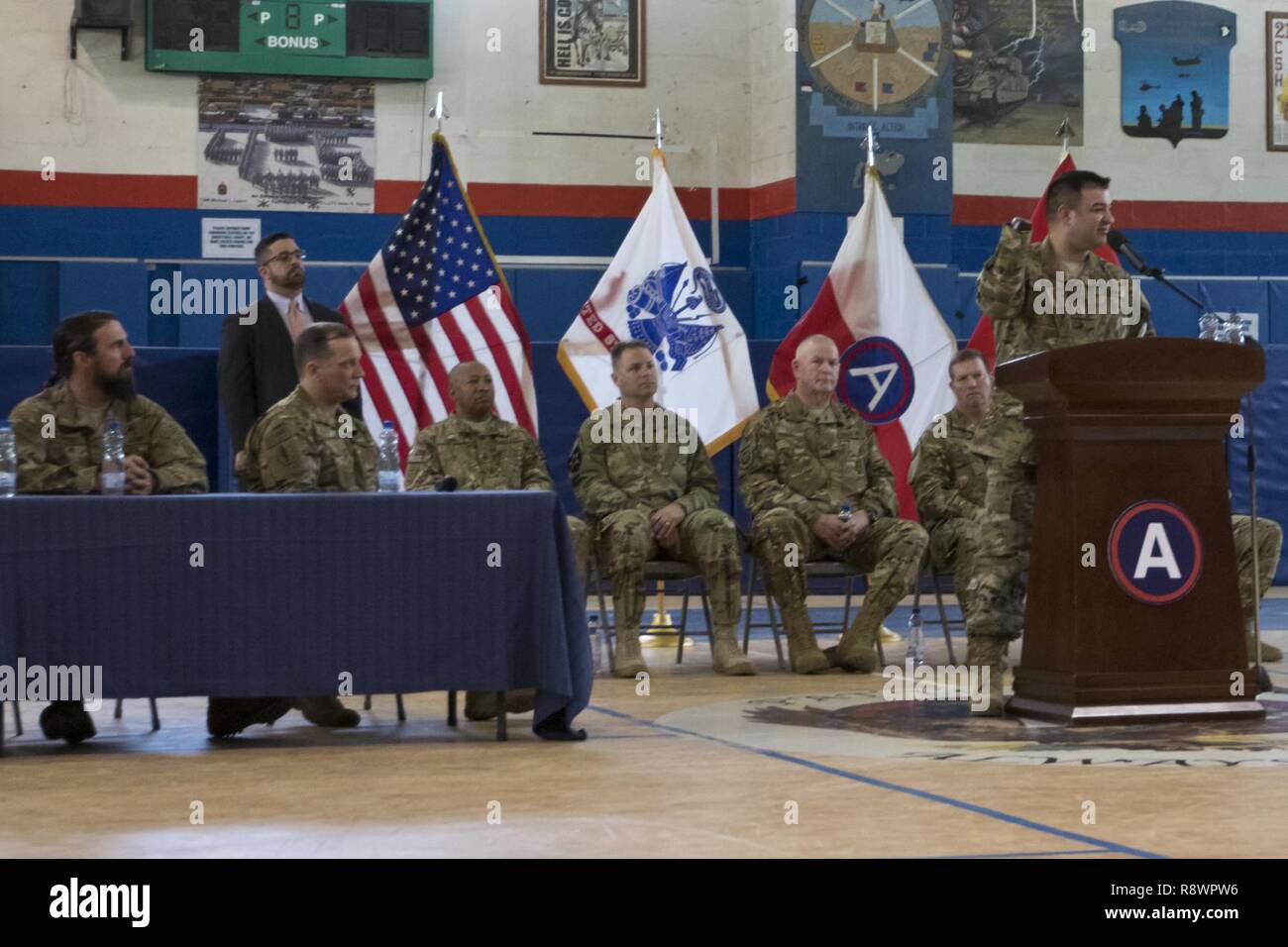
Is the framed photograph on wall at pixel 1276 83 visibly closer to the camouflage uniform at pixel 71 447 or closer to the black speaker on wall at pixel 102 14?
the black speaker on wall at pixel 102 14

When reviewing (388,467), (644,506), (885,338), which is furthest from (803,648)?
(885,338)

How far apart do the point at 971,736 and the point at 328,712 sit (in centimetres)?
Answer: 196

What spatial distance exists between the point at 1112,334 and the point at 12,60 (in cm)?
965

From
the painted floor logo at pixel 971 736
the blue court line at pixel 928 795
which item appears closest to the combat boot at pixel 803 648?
the painted floor logo at pixel 971 736

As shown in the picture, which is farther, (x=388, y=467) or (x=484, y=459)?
(x=484, y=459)

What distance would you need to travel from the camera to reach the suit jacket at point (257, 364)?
732 centimetres

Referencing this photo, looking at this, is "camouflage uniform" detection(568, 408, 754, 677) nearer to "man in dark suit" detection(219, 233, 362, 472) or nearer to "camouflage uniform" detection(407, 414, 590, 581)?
"camouflage uniform" detection(407, 414, 590, 581)

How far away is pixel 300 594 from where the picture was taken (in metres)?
4.80

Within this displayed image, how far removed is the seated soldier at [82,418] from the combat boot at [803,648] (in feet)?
8.50

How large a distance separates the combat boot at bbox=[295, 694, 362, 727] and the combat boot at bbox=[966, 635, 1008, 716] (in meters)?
1.90

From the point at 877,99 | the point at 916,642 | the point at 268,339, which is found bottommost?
the point at 916,642

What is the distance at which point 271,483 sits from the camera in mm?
5398

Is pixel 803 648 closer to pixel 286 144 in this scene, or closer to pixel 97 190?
pixel 286 144

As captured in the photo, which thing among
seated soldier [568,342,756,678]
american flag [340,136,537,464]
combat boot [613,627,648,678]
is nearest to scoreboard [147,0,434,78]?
american flag [340,136,537,464]
